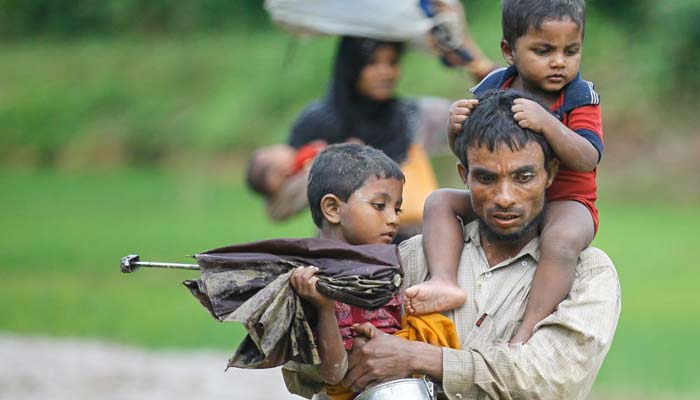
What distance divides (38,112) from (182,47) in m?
3.62

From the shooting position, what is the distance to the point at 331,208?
3.58 m

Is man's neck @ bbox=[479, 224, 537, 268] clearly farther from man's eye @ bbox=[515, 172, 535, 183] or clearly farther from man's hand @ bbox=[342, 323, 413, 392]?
man's hand @ bbox=[342, 323, 413, 392]

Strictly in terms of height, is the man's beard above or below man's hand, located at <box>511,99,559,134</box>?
below

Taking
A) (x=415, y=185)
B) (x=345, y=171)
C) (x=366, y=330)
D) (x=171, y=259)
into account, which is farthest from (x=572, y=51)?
(x=171, y=259)

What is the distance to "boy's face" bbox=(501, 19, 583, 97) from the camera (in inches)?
142

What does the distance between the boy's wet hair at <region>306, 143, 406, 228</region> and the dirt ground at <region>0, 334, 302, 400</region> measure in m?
4.97

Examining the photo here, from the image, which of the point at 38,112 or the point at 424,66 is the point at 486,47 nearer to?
the point at 424,66

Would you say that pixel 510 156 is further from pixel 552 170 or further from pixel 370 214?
pixel 370 214

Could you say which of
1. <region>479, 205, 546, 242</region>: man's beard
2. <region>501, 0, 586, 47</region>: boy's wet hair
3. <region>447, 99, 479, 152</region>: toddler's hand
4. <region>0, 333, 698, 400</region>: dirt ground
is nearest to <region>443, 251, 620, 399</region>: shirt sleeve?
<region>479, 205, 546, 242</region>: man's beard

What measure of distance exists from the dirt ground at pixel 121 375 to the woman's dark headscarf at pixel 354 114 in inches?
88.3

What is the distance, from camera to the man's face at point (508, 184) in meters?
3.39

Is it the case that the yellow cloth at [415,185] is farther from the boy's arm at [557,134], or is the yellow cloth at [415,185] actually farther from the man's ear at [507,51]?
Answer: the boy's arm at [557,134]

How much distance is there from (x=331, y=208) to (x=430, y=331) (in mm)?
445

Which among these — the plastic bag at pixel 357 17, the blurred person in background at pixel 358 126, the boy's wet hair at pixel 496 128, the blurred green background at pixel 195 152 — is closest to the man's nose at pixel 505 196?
the boy's wet hair at pixel 496 128
